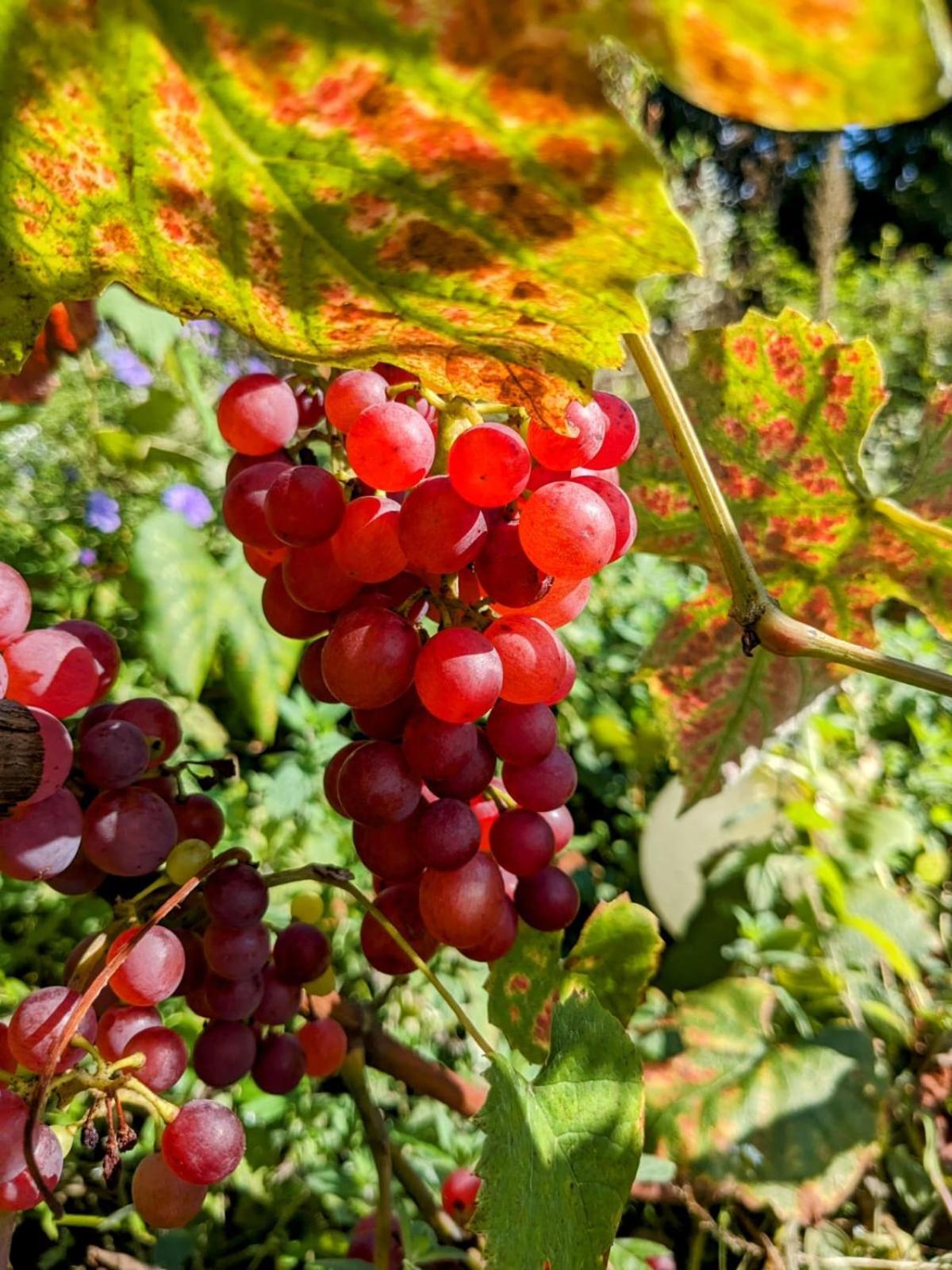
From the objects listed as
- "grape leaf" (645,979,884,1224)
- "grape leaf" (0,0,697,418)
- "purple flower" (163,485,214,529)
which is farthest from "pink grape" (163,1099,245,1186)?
"purple flower" (163,485,214,529)

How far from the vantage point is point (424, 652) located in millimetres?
425

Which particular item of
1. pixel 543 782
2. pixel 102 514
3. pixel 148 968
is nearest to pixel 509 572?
pixel 543 782

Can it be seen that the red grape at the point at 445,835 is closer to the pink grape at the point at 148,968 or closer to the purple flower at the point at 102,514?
the pink grape at the point at 148,968

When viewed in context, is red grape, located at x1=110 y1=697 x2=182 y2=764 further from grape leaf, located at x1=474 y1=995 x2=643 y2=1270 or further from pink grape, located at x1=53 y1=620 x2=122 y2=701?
grape leaf, located at x1=474 y1=995 x2=643 y2=1270

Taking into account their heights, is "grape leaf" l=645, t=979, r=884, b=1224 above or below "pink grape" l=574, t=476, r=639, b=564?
below

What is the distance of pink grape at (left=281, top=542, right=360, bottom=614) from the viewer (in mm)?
445

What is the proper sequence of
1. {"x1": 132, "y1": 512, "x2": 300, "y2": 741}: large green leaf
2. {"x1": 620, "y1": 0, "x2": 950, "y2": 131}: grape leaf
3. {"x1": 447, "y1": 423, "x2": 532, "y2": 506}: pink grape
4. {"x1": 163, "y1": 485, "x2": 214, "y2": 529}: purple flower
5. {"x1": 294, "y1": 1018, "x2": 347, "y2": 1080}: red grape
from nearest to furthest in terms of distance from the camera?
{"x1": 620, "y1": 0, "x2": 950, "y2": 131}: grape leaf → {"x1": 447, "y1": 423, "x2": 532, "y2": 506}: pink grape → {"x1": 294, "y1": 1018, "x2": 347, "y2": 1080}: red grape → {"x1": 132, "y1": 512, "x2": 300, "y2": 741}: large green leaf → {"x1": 163, "y1": 485, "x2": 214, "y2": 529}: purple flower

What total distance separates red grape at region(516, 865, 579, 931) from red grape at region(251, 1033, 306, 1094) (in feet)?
0.54

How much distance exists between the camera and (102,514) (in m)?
1.40

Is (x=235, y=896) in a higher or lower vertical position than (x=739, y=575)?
lower

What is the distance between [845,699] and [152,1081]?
4.90 ft

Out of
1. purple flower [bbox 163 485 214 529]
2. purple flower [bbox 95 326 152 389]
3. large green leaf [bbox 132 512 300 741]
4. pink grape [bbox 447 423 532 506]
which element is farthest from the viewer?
purple flower [bbox 95 326 152 389]

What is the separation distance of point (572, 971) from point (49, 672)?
411 millimetres

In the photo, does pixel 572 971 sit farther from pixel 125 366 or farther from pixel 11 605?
pixel 125 366
